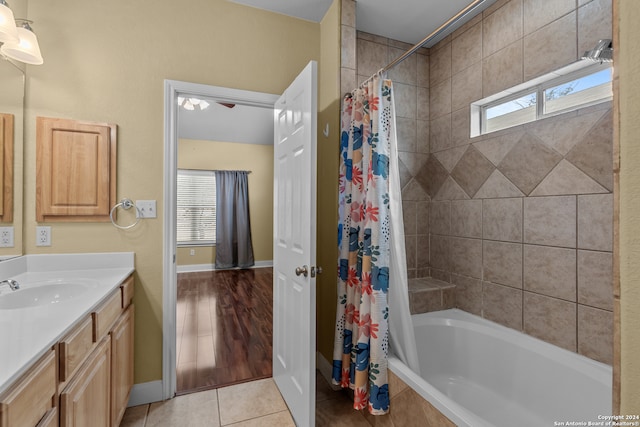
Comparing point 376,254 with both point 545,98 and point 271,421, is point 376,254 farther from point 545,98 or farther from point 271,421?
point 545,98

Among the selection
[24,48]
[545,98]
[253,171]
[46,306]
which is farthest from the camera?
[253,171]

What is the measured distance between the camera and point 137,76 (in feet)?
6.23

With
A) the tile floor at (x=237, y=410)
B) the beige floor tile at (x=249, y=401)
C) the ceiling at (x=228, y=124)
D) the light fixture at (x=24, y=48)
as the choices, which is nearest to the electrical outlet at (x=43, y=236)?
the light fixture at (x=24, y=48)

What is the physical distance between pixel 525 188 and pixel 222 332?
2916 millimetres

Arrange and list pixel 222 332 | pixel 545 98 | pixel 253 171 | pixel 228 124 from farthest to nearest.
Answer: pixel 253 171
pixel 228 124
pixel 222 332
pixel 545 98

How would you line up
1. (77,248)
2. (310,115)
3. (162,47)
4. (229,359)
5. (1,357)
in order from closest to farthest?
(1,357), (310,115), (77,248), (162,47), (229,359)

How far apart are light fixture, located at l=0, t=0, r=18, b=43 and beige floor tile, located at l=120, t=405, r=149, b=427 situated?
211 cm

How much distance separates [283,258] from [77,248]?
1253 millimetres

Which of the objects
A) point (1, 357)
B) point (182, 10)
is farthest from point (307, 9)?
point (1, 357)

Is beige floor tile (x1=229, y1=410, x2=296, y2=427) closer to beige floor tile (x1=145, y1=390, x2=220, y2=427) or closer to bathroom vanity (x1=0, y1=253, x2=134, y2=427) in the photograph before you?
beige floor tile (x1=145, y1=390, x2=220, y2=427)

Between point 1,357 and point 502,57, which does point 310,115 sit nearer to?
point 1,357

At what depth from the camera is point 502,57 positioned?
6.79ft

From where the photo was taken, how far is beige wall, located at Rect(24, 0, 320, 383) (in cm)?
175

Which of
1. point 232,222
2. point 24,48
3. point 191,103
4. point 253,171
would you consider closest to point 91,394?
point 24,48
